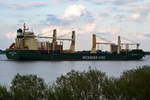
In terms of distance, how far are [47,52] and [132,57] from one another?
2115 cm

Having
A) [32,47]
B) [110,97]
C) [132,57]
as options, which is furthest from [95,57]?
[110,97]

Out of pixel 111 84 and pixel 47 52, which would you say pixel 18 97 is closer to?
pixel 111 84

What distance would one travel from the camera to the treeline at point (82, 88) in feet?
43.8

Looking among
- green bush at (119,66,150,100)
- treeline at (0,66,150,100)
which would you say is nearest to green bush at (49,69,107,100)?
treeline at (0,66,150,100)

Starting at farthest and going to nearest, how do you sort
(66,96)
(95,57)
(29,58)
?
(95,57)
(29,58)
(66,96)

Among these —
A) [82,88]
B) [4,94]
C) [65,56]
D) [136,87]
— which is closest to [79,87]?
[82,88]

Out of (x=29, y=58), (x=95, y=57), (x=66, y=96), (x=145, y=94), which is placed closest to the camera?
(x=66, y=96)

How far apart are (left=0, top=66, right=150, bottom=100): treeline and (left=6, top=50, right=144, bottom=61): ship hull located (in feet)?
259

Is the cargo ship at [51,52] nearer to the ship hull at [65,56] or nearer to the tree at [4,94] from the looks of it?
the ship hull at [65,56]

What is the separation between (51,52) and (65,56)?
11.3 ft

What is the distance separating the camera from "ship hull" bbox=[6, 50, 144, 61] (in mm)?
93312

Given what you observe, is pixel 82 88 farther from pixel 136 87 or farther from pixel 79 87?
pixel 136 87

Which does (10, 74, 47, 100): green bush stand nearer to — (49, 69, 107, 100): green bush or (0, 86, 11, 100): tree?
(0, 86, 11, 100): tree

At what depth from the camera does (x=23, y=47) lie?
96.3m
